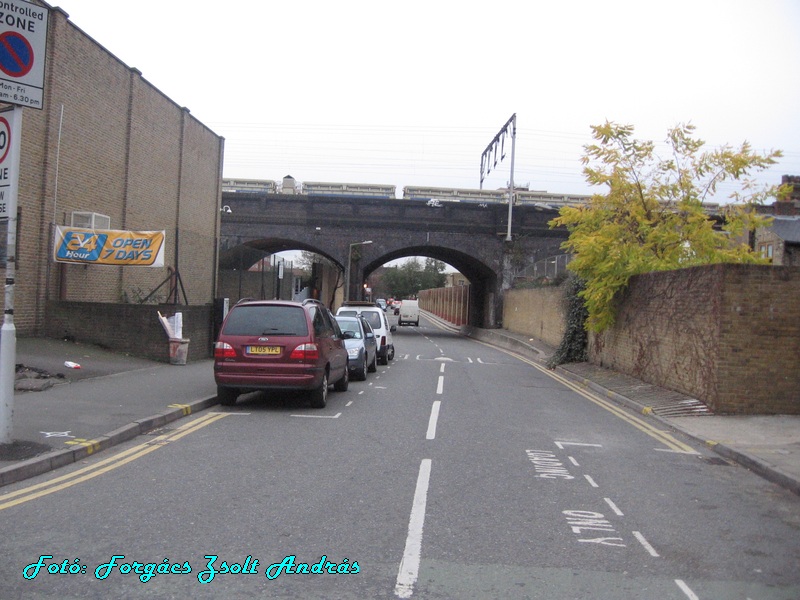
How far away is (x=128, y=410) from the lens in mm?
10117

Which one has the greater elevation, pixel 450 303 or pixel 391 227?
pixel 391 227

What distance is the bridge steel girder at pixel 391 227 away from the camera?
4431 centimetres

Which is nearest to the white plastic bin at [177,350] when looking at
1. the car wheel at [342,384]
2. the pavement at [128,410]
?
the pavement at [128,410]

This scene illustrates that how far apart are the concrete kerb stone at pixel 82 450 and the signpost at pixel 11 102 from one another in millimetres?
599

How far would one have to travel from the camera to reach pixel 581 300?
868 inches

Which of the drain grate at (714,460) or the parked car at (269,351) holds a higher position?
the parked car at (269,351)

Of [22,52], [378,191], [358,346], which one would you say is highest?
[378,191]

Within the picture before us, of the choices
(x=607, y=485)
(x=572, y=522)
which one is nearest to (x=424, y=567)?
(x=572, y=522)

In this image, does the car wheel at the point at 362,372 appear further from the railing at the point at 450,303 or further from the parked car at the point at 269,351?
the railing at the point at 450,303

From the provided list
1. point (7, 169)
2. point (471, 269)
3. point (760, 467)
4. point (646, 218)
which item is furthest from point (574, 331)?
point (471, 269)

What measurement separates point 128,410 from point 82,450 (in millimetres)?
2498

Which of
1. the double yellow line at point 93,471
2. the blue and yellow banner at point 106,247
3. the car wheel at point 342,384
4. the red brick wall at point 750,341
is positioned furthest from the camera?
the blue and yellow banner at point 106,247

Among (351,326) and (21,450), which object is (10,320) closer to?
(21,450)

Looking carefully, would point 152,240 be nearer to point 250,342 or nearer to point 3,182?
point 250,342
